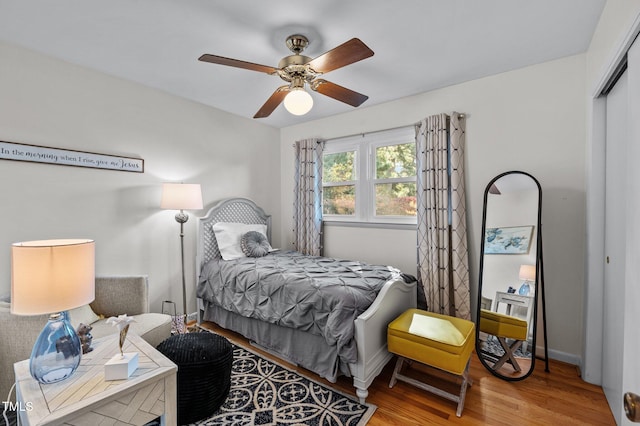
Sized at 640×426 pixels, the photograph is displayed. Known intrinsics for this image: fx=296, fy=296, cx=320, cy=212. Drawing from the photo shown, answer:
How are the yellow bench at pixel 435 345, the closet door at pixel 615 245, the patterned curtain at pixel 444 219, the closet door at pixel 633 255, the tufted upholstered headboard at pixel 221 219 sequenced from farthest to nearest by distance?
the tufted upholstered headboard at pixel 221 219, the patterned curtain at pixel 444 219, the yellow bench at pixel 435 345, the closet door at pixel 615 245, the closet door at pixel 633 255

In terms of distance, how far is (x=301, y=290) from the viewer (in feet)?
7.75

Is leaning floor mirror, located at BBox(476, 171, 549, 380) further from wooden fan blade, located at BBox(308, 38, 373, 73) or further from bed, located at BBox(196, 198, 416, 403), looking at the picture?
wooden fan blade, located at BBox(308, 38, 373, 73)

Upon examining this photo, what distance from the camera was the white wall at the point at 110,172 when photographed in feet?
7.39

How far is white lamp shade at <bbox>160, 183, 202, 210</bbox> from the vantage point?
9.43ft

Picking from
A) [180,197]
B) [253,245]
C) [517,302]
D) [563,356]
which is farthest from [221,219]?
[563,356]

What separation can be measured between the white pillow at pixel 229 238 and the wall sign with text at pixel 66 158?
1002mm

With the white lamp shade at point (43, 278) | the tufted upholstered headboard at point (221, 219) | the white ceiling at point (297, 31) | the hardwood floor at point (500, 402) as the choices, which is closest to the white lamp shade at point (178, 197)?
the tufted upholstered headboard at point (221, 219)

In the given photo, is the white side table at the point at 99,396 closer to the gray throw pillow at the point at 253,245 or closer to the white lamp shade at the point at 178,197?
the white lamp shade at the point at 178,197

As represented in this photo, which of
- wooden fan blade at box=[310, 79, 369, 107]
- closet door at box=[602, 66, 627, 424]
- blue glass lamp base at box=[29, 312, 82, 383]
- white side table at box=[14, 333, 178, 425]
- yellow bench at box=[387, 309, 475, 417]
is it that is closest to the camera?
white side table at box=[14, 333, 178, 425]

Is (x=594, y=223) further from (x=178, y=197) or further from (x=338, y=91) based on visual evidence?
(x=178, y=197)

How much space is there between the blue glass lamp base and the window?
2.94 m

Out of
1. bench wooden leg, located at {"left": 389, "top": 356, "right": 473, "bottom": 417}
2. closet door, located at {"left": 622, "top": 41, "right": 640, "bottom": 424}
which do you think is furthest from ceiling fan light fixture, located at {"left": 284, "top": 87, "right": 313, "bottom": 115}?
bench wooden leg, located at {"left": 389, "top": 356, "right": 473, "bottom": 417}

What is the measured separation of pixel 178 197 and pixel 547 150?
11.1ft

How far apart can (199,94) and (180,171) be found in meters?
0.85
